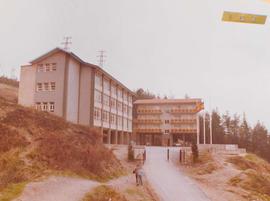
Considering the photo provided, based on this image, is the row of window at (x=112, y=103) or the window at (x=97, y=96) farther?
the row of window at (x=112, y=103)

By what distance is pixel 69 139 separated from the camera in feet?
81.5

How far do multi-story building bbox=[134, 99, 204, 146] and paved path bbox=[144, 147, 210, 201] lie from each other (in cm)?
3906

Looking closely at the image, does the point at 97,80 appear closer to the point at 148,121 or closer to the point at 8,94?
the point at 148,121

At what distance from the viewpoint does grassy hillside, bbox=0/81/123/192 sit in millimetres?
18547

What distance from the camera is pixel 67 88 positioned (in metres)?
44.3

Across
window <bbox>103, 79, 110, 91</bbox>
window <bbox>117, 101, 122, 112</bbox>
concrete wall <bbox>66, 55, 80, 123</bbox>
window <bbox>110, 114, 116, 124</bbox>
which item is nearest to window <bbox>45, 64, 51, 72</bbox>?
concrete wall <bbox>66, 55, 80, 123</bbox>

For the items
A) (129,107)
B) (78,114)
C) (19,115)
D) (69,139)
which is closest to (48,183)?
(69,139)

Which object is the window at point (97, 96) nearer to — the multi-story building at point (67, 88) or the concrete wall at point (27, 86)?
the multi-story building at point (67, 88)

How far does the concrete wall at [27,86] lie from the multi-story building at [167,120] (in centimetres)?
3425

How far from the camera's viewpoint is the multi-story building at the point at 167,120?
2950 inches

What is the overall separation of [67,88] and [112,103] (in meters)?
15.4

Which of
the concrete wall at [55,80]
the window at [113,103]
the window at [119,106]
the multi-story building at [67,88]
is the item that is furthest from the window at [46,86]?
the window at [119,106]

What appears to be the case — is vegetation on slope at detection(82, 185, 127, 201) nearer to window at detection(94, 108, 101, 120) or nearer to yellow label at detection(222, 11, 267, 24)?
yellow label at detection(222, 11, 267, 24)

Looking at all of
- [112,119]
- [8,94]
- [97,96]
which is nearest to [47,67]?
[97,96]
